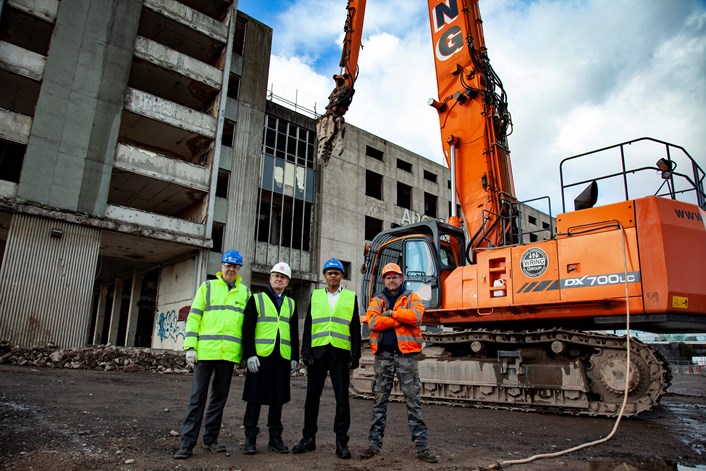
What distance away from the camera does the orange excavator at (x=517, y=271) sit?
23.0 feet

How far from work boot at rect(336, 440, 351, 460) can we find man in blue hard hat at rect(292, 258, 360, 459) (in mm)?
36

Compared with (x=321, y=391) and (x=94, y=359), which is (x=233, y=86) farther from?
(x=321, y=391)

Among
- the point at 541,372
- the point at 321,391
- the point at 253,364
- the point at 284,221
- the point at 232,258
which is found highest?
the point at 284,221

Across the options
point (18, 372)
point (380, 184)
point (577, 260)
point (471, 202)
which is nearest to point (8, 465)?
point (577, 260)

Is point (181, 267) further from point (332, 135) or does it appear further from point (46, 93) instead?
point (332, 135)

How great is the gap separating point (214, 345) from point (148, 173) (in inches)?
683

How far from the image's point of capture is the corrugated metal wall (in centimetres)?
1595

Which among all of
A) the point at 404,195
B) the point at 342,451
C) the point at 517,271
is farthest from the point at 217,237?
the point at 342,451

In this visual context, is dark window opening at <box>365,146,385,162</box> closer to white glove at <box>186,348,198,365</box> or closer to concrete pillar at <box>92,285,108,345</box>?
concrete pillar at <box>92,285,108,345</box>

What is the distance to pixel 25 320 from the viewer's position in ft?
52.7

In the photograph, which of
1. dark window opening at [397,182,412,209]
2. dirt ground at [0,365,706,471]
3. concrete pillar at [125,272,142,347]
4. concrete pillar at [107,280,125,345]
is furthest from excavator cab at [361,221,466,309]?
dark window opening at [397,182,412,209]

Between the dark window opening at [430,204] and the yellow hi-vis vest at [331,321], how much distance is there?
30.5 metres

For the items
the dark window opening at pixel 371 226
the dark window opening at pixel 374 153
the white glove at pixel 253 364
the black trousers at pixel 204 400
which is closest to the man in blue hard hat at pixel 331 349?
the white glove at pixel 253 364

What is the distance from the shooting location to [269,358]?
507 centimetres
